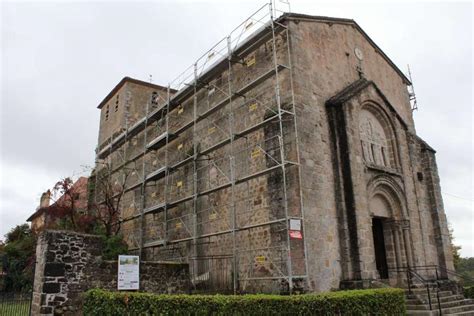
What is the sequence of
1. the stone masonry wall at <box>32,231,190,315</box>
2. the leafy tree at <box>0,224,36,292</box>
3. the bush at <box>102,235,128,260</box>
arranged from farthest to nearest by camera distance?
the leafy tree at <box>0,224,36,292</box> → the bush at <box>102,235,128,260</box> → the stone masonry wall at <box>32,231,190,315</box>

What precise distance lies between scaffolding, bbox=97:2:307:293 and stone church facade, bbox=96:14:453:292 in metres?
0.05

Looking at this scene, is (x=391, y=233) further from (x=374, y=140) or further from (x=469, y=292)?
(x=469, y=292)

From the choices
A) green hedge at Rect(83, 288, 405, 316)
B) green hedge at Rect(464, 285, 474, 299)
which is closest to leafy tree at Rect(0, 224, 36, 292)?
green hedge at Rect(83, 288, 405, 316)

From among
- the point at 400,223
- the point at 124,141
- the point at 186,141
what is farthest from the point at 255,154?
the point at 124,141

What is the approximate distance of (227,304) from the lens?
8258 millimetres

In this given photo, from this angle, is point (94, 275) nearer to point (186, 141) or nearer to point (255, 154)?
point (255, 154)

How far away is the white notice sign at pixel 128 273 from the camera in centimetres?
1153

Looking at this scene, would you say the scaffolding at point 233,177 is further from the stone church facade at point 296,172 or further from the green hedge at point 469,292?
the green hedge at point 469,292

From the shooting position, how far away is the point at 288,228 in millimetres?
10859

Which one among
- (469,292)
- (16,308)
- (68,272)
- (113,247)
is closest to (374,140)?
(469,292)

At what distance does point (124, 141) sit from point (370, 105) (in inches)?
532

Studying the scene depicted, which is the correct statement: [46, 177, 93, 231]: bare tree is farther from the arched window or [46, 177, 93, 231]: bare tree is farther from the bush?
the arched window

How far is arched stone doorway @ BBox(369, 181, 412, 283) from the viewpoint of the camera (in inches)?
554

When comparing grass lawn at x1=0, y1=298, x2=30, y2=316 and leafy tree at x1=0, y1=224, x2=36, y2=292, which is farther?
leafy tree at x1=0, y1=224, x2=36, y2=292
